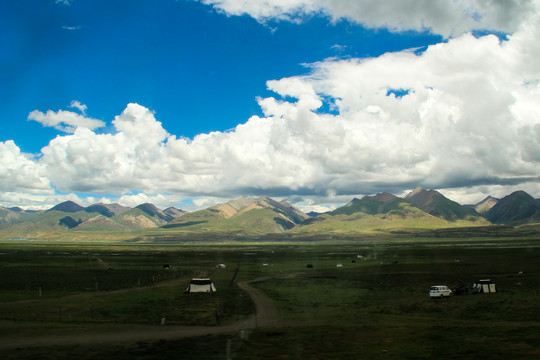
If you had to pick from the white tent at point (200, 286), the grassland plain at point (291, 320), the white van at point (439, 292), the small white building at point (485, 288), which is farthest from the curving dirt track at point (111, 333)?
the small white building at point (485, 288)

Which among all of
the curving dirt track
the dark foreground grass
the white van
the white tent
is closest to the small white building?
the white van

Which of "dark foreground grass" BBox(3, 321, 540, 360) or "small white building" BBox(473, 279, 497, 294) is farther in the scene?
"small white building" BBox(473, 279, 497, 294)

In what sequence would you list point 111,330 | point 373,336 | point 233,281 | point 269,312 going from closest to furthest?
point 373,336 → point 111,330 → point 269,312 → point 233,281

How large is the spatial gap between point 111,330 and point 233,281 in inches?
1887

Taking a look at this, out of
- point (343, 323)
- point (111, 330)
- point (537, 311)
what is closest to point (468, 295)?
point (537, 311)

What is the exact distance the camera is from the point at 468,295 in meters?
60.1

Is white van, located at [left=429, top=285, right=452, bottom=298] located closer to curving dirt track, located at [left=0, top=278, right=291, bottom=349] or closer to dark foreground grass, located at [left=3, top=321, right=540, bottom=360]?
dark foreground grass, located at [left=3, top=321, right=540, bottom=360]

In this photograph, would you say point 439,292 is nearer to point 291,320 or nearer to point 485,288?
point 485,288

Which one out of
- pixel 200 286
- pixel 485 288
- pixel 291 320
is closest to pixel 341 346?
pixel 291 320

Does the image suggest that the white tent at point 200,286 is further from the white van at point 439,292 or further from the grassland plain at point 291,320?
the white van at point 439,292

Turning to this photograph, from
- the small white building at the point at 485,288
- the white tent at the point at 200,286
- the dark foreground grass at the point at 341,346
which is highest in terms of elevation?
the dark foreground grass at the point at 341,346

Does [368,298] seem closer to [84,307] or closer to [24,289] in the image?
[84,307]

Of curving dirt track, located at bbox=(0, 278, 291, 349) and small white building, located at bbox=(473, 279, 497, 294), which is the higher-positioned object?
curving dirt track, located at bbox=(0, 278, 291, 349)

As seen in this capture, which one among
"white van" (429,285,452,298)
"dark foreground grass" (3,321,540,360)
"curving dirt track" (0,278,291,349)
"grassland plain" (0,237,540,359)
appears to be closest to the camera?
"dark foreground grass" (3,321,540,360)
